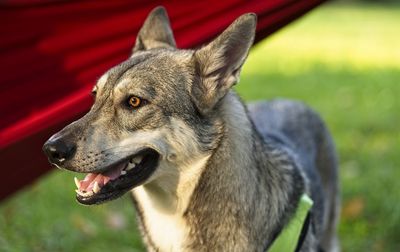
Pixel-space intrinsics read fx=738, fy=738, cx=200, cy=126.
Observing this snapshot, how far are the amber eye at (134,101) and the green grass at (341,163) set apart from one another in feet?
5.17

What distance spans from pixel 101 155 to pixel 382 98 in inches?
246

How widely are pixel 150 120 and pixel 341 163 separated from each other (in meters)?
3.32

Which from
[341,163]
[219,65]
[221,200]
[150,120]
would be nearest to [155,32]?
[219,65]

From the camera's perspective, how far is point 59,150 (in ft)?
9.16

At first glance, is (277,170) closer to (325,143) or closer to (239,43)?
(239,43)

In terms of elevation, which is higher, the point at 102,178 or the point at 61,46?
the point at 61,46

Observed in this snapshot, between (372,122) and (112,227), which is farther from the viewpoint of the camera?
(372,122)

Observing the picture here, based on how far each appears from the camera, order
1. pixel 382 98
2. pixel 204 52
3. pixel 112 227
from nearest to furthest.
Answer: pixel 204 52 < pixel 112 227 < pixel 382 98

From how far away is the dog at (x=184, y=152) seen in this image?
9.50 feet

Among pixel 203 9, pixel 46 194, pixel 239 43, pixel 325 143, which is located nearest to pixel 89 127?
pixel 239 43

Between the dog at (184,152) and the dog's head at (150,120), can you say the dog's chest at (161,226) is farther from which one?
the dog's head at (150,120)

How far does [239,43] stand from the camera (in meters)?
2.98

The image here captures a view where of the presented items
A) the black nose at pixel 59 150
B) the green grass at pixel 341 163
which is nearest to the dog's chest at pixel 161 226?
the black nose at pixel 59 150

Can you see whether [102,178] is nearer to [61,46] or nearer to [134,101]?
[134,101]
